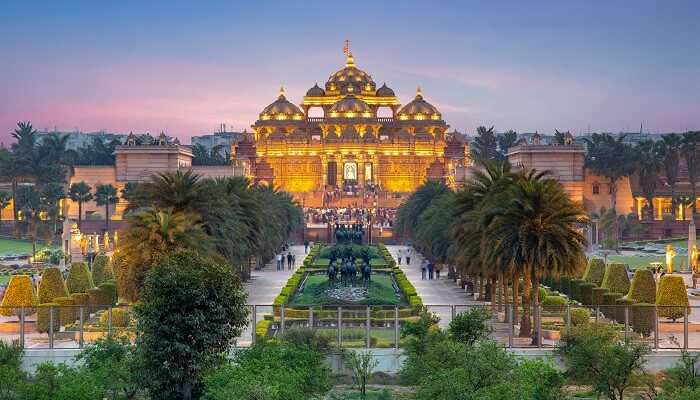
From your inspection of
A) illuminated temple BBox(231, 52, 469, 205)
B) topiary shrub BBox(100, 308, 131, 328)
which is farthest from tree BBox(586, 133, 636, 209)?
topiary shrub BBox(100, 308, 131, 328)

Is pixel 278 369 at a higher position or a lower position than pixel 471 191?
lower

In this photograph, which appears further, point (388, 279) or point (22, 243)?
point (22, 243)

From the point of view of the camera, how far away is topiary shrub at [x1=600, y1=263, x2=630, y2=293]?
4850 centimetres

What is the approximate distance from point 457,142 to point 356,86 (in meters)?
16.6

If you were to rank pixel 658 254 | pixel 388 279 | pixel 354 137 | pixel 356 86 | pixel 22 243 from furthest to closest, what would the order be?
1. pixel 356 86
2. pixel 354 137
3. pixel 22 243
4. pixel 658 254
5. pixel 388 279

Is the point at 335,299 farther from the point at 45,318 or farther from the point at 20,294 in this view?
the point at 45,318

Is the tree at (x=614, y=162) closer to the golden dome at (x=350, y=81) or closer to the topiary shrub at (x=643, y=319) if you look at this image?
the golden dome at (x=350, y=81)

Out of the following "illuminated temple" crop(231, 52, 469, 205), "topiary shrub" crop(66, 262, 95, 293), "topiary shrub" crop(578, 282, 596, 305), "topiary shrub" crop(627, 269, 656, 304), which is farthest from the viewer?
"illuminated temple" crop(231, 52, 469, 205)

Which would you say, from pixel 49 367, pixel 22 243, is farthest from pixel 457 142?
pixel 49 367

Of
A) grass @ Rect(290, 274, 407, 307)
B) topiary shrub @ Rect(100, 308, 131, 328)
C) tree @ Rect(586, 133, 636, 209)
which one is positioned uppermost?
tree @ Rect(586, 133, 636, 209)

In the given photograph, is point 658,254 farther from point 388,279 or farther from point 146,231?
point 146,231

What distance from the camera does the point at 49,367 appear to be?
26.6 m

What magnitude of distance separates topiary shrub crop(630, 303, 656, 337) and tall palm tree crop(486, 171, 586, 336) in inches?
115

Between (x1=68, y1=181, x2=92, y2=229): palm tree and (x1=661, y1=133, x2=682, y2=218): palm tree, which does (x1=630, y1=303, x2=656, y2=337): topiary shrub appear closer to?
(x1=68, y1=181, x2=92, y2=229): palm tree
